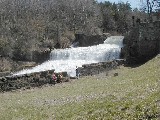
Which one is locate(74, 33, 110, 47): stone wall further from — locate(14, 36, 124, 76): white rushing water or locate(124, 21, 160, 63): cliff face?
locate(124, 21, 160, 63): cliff face

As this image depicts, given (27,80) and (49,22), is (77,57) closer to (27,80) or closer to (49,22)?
(27,80)

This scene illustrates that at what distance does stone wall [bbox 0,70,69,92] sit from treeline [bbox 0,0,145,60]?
25962 millimetres

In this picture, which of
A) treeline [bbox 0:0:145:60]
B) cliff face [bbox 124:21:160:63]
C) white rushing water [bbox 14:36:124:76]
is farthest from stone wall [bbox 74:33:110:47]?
cliff face [bbox 124:21:160:63]

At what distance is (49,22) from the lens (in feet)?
233

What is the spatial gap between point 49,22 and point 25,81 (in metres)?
44.4

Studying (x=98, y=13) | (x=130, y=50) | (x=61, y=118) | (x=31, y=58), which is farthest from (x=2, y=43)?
(x=61, y=118)

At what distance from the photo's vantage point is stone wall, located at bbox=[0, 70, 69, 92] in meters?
26.9

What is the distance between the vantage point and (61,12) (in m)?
79.8

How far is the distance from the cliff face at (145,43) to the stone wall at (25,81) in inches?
448

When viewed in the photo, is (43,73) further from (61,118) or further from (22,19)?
(22,19)

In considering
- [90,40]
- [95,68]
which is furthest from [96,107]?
[90,40]

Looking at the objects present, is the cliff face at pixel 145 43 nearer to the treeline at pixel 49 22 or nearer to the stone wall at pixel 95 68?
the stone wall at pixel 95 68

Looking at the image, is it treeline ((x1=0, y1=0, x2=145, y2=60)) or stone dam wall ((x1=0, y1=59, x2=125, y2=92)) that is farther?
treeline ((x1=0, y1=0, x2=145, y2=60))

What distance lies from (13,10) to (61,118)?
64965mm
